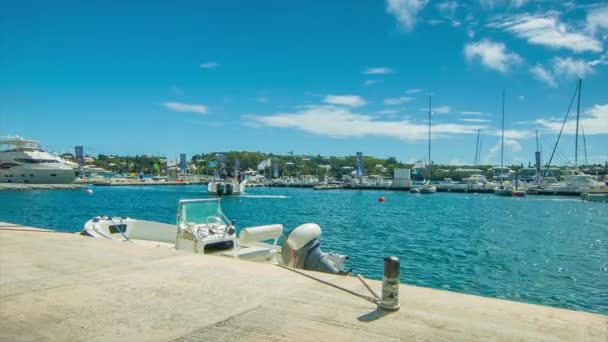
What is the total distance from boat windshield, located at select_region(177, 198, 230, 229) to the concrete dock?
12.7 ft

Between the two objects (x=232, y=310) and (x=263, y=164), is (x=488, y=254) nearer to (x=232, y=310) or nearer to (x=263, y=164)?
(x=232, y=310)

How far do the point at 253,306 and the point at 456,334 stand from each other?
2.88 m

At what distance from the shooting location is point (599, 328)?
18.1ft

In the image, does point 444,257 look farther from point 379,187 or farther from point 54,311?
point 379,187

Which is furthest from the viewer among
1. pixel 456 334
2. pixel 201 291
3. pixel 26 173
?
pixel 26 173

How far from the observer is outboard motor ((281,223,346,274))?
1134cm

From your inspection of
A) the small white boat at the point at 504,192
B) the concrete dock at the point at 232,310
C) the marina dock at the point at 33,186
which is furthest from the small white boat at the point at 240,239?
the small white boat at the point at 504,192

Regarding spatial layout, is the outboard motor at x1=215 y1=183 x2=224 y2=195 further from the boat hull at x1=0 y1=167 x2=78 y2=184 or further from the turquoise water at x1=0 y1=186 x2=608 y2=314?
the boat hull at x1=0 y1=167 x2=78 y2=184

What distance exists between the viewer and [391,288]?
20.2 ft

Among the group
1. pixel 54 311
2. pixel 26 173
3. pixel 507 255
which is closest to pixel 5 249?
pixel 54 311

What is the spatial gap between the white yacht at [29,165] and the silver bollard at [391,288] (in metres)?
119

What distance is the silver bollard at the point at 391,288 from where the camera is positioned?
Answer: 20.2ft

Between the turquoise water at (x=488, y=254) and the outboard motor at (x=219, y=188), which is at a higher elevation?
the outboard motor at (x=219, y=188)

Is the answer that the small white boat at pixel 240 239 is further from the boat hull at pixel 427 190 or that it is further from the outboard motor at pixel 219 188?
the boat hull at pixel 427 190
